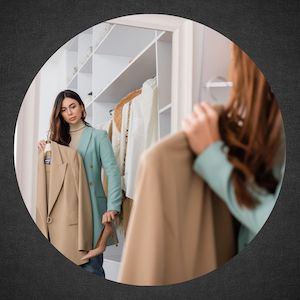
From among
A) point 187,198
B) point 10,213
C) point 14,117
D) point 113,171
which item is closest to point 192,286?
point 187,198

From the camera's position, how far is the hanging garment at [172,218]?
149cm

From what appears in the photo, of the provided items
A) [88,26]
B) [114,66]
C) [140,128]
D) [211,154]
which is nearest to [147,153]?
[140,128]

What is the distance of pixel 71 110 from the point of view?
154cm

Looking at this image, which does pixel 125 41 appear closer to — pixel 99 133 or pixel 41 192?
pixel 99 133

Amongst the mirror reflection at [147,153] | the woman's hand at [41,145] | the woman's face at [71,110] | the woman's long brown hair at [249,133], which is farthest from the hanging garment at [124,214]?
the woman's long brown hair at [249,133]

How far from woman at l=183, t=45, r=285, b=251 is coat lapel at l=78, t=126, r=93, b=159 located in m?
0.29

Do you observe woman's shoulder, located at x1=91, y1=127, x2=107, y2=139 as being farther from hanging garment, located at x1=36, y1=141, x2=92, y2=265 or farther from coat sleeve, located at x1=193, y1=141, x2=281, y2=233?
coat sleeve, located at x1=193, y1=141, x2=281, y2=233

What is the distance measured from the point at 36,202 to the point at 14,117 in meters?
0.31

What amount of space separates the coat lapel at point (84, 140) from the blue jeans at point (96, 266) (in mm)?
316

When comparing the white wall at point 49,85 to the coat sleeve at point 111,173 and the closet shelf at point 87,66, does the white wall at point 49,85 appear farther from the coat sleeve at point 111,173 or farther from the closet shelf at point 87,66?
the coat sleeve at point 111,173

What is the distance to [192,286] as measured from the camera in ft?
5.67

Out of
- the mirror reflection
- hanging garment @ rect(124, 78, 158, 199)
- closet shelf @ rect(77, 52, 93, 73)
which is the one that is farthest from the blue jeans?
closet shelf @ rect(77, 52, 93, 73)

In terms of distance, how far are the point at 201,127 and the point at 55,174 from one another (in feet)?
1.51

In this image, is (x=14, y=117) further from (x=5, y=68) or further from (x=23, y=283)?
(x=23, y=283)
